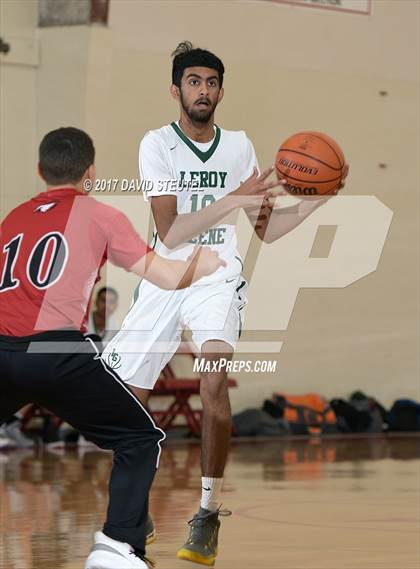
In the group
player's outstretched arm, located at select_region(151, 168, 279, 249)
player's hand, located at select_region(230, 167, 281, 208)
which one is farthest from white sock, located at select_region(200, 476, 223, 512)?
player's hand, located at select_region(230, 167, 281, 208)

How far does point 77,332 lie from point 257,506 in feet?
Result: 12.2

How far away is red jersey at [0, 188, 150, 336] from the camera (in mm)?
4492

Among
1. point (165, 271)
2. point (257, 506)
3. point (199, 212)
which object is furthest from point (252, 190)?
point (257, 506)

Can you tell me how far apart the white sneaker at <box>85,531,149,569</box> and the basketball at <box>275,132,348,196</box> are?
238 cm

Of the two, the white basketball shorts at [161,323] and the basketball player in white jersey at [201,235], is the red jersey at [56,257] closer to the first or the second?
the basketball player in white jersey at [201,235]

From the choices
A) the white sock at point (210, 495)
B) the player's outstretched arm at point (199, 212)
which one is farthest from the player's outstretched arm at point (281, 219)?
the white sock at point (210, 495)

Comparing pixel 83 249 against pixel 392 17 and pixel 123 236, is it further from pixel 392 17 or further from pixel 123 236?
pixel 392 17

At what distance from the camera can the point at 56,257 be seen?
453 centimetres

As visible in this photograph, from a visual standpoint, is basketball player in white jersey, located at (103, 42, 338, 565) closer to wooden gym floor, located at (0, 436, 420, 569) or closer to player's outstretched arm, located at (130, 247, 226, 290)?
wooden gym floor, located at (0, 436, 420, 569)

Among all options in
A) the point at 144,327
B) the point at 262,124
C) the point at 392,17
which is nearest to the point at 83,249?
the point at 144,327

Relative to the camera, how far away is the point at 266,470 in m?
10.4

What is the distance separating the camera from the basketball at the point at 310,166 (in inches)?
250

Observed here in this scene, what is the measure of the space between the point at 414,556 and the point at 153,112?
7896mm

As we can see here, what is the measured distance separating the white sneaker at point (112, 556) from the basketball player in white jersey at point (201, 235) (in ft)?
4.00
